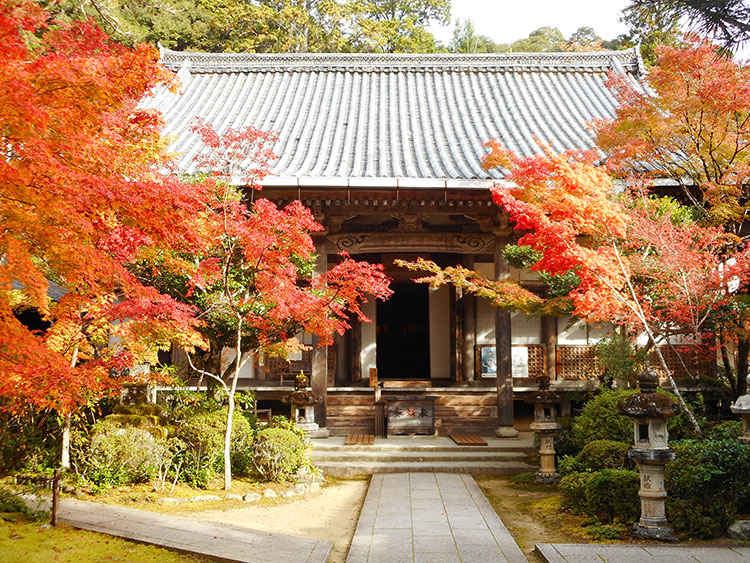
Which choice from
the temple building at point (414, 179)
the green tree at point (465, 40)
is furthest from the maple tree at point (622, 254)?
the green tree at point (465, 40)

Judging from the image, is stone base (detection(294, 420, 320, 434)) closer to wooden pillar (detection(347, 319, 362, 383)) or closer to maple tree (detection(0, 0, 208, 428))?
wooden pillar (detection(347, 319, 362, 383))

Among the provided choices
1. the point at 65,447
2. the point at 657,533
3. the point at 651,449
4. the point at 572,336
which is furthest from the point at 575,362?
the point at 65,447

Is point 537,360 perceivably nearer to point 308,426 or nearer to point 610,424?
point 308,426

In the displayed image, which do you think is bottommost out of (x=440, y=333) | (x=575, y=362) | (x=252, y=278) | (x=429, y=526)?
(x=429, y=526)

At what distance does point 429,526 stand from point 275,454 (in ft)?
9.09

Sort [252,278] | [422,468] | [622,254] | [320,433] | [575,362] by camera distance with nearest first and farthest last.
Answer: [252,278]
[622,254]
[422,468]
[320,433]
[575,362]

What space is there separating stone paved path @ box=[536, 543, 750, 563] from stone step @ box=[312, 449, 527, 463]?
434 centimetres

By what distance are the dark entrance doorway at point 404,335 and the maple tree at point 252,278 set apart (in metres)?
7.72

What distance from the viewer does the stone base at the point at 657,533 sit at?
5.90 metres

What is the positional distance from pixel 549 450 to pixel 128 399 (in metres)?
6.28

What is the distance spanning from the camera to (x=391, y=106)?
1620 centimetres

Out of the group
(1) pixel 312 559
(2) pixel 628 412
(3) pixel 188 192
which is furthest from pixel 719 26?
(1) pixel 312 559

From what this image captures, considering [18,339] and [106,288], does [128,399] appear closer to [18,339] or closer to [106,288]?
[106,288]

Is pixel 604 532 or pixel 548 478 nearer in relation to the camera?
pixel 604 532
